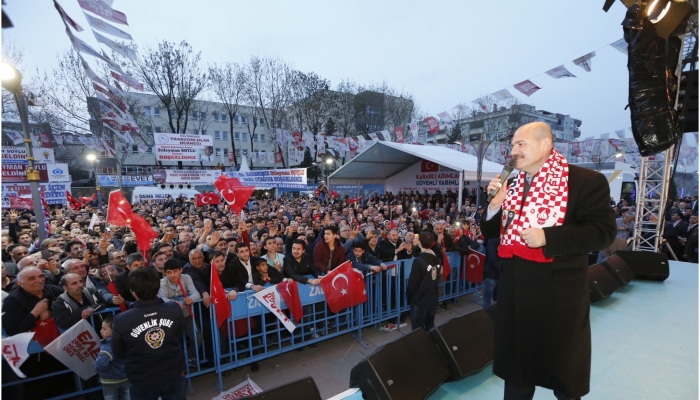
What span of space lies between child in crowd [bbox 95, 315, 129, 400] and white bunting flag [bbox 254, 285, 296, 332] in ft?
5.23

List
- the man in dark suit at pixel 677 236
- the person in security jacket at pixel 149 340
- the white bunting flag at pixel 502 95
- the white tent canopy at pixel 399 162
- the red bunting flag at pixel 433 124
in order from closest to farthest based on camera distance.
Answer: the person in security jacket at pixel 149 340 < the man in dark suit at pixel 677 236 < the white bunting flag at pixel 502 95 < the white tent canopy at pixel 399 162 < the red bunting flag at pixel 433 124

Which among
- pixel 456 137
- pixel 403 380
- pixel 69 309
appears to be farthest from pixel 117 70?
pixel 456 137

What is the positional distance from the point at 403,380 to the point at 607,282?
3.99 metres

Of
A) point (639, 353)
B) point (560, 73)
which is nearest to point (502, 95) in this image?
point (560, 73)

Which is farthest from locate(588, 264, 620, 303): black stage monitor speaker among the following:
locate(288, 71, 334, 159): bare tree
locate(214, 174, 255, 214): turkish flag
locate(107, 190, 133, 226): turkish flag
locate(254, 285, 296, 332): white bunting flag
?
locate(288, 71, 334, 159): bare tree

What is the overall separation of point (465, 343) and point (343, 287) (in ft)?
7.32

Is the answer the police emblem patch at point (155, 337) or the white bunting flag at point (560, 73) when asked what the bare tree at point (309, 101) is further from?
the police emblem patch at point (155, 337)

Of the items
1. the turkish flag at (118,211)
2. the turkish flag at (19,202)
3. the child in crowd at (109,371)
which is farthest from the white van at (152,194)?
the child in crowd at (109,371)

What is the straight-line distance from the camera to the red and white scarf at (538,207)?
163cm

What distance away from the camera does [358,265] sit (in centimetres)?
534

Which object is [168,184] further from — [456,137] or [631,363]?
[456,137]

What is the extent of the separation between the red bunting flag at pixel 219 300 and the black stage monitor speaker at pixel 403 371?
83.2 inches

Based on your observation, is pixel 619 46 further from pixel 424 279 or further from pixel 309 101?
pixel 309 101

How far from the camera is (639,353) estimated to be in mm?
3277
